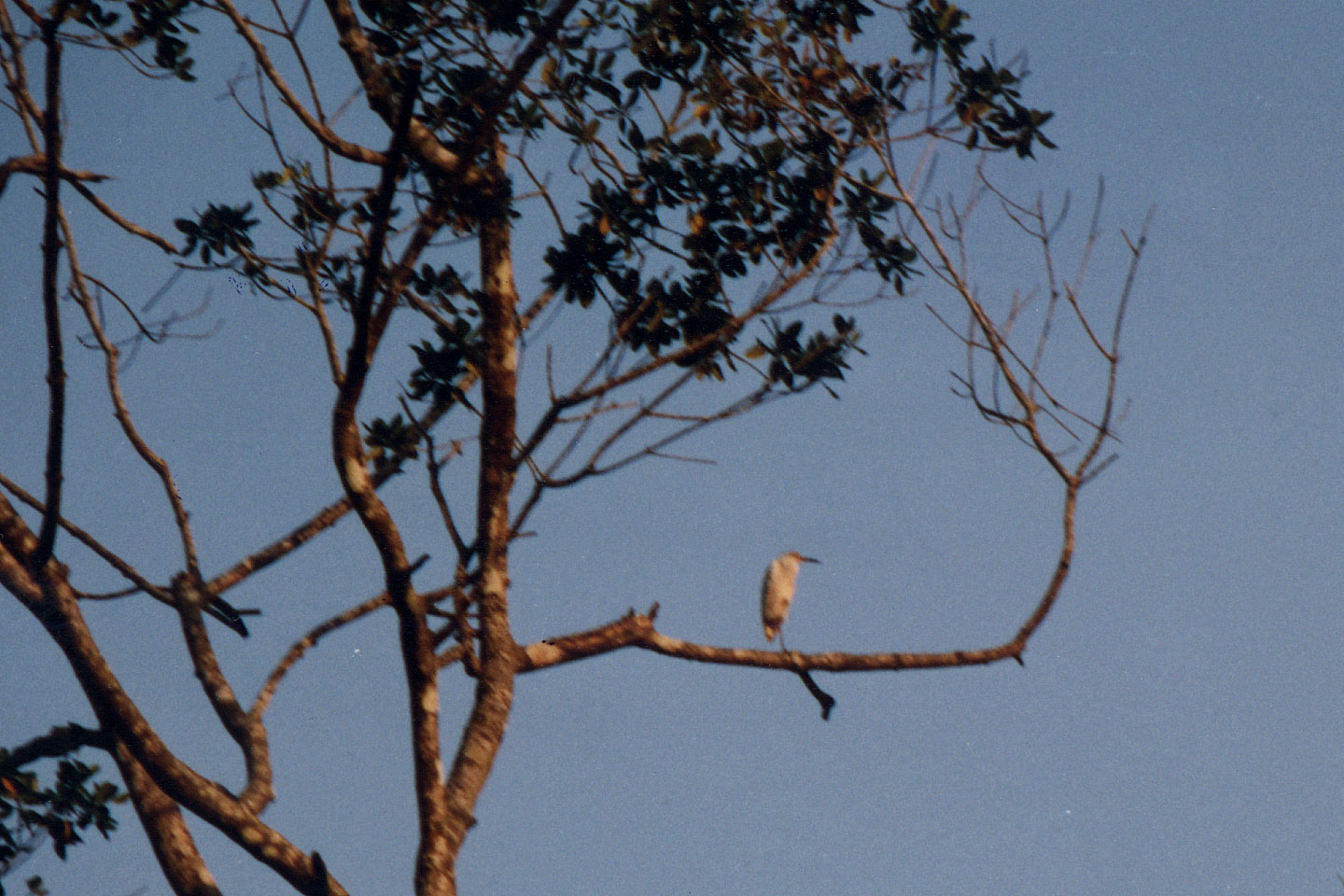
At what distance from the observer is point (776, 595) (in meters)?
6.01

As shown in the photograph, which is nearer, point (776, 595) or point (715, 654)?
point (715, 654)

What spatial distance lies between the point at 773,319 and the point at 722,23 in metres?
1.30

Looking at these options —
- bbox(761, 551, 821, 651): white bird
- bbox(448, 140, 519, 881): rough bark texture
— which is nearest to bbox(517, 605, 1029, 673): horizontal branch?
bbox(448, 140, 519, 881): rough bark texture

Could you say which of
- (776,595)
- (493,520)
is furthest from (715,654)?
(776,595)

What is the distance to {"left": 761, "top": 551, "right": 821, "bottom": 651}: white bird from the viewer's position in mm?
6020

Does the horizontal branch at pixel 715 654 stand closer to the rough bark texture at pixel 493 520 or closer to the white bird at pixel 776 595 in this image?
the rough bark texture at pixel 493 520

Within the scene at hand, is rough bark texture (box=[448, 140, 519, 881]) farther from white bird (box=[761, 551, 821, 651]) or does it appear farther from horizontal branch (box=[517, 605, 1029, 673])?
white bird (box=[761, 551, 821, 651])

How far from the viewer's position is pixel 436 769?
11.1 feet

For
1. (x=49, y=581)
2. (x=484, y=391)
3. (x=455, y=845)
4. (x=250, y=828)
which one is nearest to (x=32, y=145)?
(x=49, y=581)

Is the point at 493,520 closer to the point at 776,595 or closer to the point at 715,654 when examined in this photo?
the point at 715,654

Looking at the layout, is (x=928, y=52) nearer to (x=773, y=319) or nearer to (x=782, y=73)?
(x=782, y=73)

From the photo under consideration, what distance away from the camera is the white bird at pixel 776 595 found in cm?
602

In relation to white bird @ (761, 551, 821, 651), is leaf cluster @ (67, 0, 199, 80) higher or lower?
higher

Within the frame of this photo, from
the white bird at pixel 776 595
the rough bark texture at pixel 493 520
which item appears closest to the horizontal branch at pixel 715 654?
the rough bark texture at pixel 493 520
